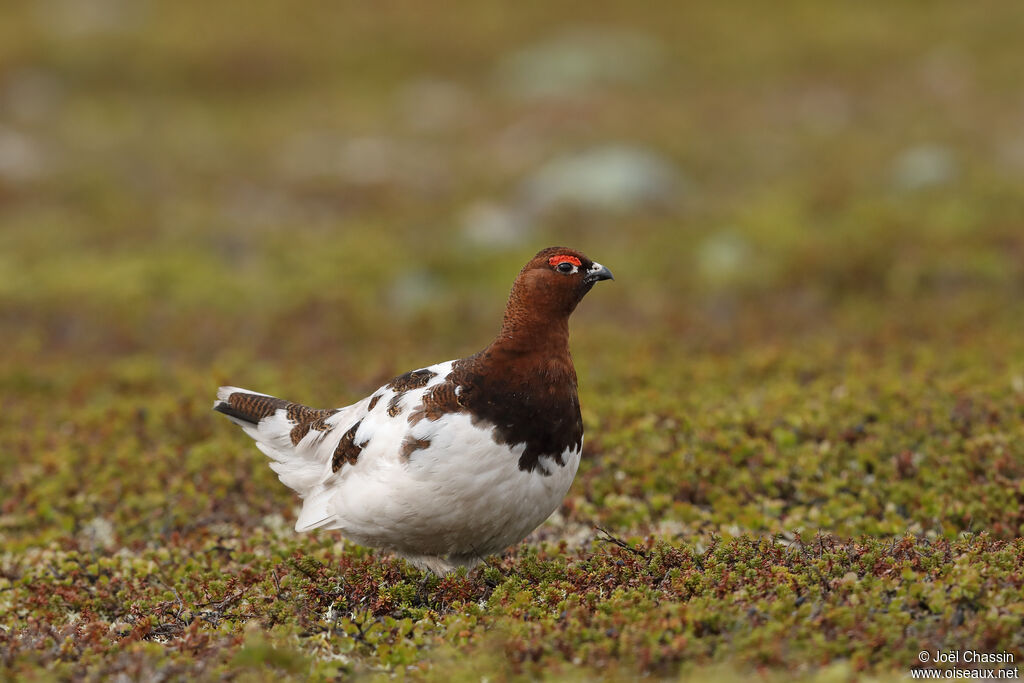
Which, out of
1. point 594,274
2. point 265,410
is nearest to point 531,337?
point 594,274

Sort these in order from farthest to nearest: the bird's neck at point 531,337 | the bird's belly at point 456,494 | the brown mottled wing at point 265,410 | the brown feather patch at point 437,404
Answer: the brown mottled wing at point 265,410 < the bird's neck at point 531,337 < the brown feather patch at point 437,404 < the bird's belly at point 456,494

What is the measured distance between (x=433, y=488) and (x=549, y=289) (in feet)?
4.41

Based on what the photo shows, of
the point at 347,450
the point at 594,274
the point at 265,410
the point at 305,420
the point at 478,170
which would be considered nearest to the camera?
the point at 594,274

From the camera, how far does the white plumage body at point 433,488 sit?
618 cm

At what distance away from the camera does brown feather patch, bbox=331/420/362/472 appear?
22.5ft

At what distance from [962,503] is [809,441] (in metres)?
1.44

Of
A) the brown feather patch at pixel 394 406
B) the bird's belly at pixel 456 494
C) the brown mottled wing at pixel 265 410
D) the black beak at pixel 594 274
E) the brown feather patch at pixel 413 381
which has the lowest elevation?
the bird's belly at pixel 456 494

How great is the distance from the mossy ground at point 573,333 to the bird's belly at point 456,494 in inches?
13.9

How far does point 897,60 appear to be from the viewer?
28891 millimetres

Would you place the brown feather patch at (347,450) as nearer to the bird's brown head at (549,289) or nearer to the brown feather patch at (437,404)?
the brown feather patch at (437,404)

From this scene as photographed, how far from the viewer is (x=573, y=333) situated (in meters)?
14.0

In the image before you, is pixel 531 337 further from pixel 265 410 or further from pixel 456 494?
pixel 265 410

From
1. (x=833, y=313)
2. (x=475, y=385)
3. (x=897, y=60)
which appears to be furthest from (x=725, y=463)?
(x=897, y=60)

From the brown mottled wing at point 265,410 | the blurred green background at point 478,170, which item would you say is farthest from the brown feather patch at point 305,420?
the blurred green background at point 478,170
